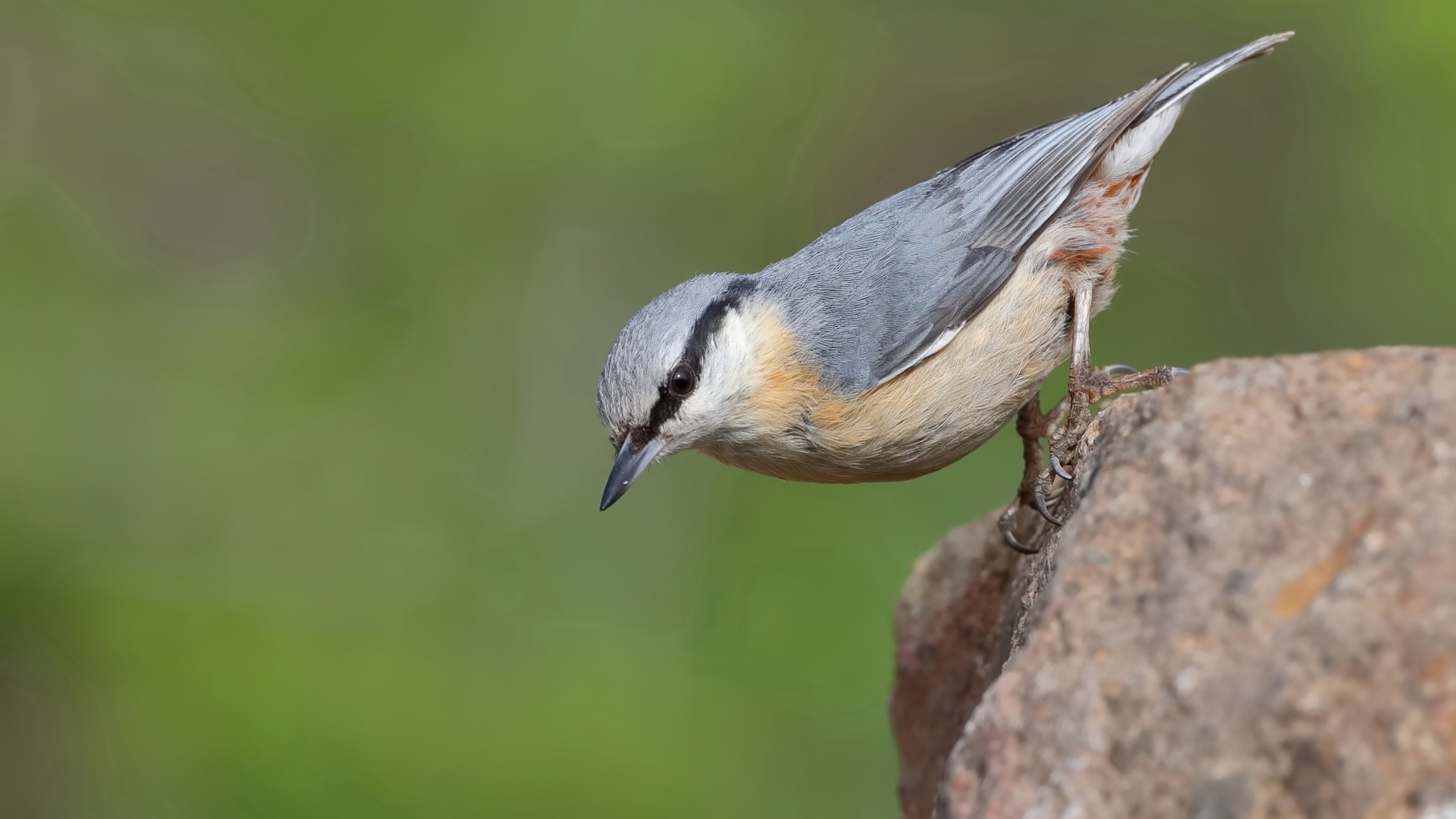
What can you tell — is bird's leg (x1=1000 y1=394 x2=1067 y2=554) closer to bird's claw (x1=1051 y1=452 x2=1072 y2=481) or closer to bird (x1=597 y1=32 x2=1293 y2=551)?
bird (x1=597 y1=32 x2=1293 y2=551)

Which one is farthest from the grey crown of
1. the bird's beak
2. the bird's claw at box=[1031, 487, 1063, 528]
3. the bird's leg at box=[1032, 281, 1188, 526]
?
the bird's claw at box=[1031, 487, 1063, 528]

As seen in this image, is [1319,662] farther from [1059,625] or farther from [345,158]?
[345,158]

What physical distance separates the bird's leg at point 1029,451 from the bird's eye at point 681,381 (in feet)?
2.85

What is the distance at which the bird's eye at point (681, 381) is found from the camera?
11.5 feet

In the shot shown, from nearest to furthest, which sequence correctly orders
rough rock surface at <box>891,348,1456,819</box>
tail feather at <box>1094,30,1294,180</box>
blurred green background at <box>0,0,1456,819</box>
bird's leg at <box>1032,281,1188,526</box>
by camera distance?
1. rough rock surface at <box>891,348,1456,819</box>
2. bird's leg at <box>1032,281,1188,526</box>
3. tail feather at <box>1094,30,1294,180</box>
4. blurred green background at <box>0,0,1456,819</box>

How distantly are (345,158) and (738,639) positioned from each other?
3.34m

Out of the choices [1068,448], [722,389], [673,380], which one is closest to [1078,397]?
[1068,448]

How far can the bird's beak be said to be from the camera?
356 centimetres

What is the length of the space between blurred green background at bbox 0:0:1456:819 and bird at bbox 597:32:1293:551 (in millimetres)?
1971

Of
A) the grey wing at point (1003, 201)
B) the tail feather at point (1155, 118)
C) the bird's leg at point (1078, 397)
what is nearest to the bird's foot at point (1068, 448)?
the bird's leg at point (1078, 397)

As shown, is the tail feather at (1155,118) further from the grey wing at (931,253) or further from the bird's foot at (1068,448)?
the bird's foot at (1068,448)

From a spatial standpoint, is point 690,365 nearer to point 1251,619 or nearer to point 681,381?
point 681,381

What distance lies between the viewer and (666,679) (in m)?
5.36

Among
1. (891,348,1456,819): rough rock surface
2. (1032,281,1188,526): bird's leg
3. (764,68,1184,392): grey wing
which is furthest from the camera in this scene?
(764,68,1184,392): grey wing
